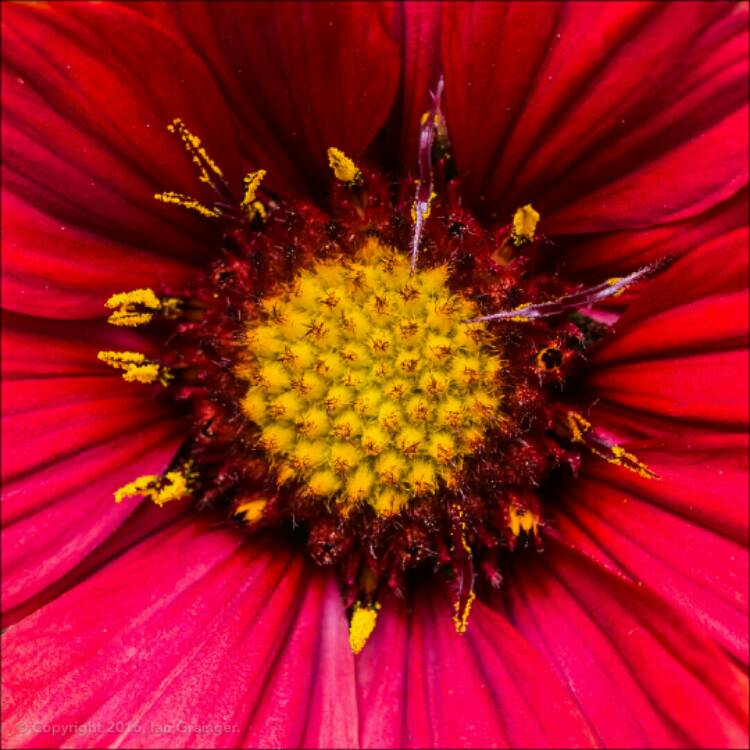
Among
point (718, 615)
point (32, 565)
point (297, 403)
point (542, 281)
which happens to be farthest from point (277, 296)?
point (718, 615)

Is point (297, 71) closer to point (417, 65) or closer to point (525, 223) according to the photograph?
point (417, 65)

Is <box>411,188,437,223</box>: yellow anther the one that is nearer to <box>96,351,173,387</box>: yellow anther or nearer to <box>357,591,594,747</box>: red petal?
<box>96,351,173,387</box>: yellow anther

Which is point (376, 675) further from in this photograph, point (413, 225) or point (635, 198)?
point (635, 198)

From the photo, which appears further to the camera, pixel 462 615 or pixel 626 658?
pixel 462 615

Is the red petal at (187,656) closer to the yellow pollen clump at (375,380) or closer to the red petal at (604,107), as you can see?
the yellow pollen clump at (375,380)

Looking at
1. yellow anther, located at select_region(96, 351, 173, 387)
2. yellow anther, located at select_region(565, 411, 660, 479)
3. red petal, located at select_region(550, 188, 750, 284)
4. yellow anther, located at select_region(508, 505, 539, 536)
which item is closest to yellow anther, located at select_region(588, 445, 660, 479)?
yellow anther, located at select_region(565, 411, 660, 479)

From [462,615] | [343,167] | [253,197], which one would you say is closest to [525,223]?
[343,167]
